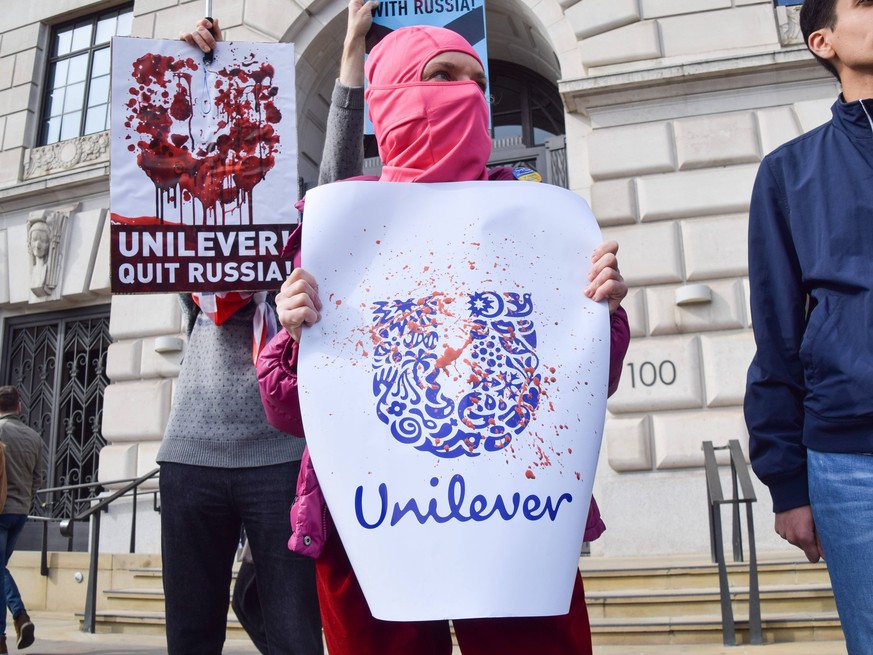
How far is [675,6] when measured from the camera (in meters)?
8.87

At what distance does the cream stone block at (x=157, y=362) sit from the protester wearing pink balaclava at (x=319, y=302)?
8.52 m

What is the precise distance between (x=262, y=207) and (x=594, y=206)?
21.7ft

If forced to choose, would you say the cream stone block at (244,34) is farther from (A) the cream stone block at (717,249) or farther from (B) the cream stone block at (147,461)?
(A) the cream stone block at (717,249)

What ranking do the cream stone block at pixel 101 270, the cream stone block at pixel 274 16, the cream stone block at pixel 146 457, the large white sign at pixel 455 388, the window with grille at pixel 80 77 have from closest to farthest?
the large white sign at pixel 455 388
the cream stone block at pixel 146 457
the cream stone block at pixel 274 16
the cream stone block at pixel 101 270
the window with grille at pixel 80 77

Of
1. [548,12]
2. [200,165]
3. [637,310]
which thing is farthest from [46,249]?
[200,165]

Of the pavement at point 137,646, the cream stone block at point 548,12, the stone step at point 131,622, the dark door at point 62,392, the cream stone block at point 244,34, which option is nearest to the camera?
the pavement at point 137,646

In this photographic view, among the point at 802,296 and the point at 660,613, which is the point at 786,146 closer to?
the point at 802,296

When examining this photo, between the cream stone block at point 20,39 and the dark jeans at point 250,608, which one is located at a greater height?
the cream stone block at point 20,39

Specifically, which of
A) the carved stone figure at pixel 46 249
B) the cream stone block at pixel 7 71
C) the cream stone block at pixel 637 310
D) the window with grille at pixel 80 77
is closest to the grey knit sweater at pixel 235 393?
the cream stone block at pixel 637 310

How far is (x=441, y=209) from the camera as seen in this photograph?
1.64 metres

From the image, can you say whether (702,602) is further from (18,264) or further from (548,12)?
(18,264)

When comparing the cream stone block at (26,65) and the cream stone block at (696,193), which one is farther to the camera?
Answer: the cream stone block at (26,65)

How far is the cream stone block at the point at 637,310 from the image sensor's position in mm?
8234

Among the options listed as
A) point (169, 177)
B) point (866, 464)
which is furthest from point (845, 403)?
point (169, 177)
